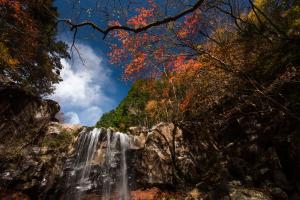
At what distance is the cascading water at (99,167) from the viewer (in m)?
13.1

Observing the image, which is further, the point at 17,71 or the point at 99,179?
the point at 17,71

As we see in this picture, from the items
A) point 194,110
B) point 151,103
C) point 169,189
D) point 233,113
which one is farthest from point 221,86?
point 151,103

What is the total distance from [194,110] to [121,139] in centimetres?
569

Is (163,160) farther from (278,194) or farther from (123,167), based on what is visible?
(278,194)

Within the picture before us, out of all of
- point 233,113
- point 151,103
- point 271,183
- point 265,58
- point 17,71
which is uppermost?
point 151,103

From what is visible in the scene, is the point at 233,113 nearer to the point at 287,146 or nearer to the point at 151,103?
the point at 287,146

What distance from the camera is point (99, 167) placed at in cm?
1413

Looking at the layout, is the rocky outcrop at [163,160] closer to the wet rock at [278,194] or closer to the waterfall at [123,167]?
the waterfall at [123,167]

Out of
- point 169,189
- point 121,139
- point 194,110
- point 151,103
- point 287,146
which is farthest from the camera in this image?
point 151,103

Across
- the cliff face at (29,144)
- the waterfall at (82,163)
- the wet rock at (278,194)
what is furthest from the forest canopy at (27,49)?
the wet rock at (278,194)

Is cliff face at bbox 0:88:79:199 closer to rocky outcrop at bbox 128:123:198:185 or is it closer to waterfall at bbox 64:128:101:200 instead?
waterfall at bbox 64:128:101:200

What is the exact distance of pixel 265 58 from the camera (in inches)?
420

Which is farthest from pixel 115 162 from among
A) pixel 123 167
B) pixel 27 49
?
pixel 27 49

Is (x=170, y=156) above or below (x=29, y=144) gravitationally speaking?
below
